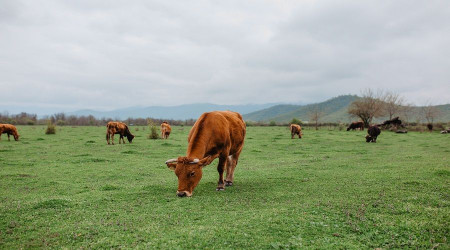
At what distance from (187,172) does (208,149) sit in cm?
102

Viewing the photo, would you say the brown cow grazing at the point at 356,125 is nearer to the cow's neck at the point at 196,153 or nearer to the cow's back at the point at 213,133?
the cow's back at the point at 213,133

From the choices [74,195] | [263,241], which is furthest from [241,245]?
[74,195]

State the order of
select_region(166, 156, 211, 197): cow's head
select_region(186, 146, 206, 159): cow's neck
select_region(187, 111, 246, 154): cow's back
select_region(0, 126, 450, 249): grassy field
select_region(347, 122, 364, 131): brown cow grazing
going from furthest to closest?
1. select_region(347, 122, 364, 131): brown cow grazing
2. select_region(187, 111, 246, 154): cow's back
3. select_region(186, 146, 206, 159): cow's neck
4. select_region(166, 156, 211, 197): cow's head
5. select_region(0, 126, 450, 249): grassy field

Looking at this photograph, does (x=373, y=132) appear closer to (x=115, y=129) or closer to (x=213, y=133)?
(x=213, y=133)

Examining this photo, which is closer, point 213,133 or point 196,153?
point 196,153

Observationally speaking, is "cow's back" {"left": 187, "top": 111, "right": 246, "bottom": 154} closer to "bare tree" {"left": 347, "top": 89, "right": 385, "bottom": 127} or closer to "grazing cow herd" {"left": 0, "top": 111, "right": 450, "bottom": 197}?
"grazing cow herd" {"left": 0, "top": 111, "right": 450, "bottom": 197}

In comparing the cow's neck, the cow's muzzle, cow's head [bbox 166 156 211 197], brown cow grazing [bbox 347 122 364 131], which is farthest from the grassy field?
brown cow grazing [bbox 347 122 364 131]

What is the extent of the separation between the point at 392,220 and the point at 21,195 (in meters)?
8.95

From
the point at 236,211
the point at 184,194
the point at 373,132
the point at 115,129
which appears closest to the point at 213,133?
the point at 184,194

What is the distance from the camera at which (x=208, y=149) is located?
802cm

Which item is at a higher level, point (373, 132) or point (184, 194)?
point (373, 132)

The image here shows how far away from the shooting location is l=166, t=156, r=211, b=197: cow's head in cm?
729

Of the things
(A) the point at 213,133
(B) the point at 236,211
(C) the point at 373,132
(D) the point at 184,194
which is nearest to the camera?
(B) the point at 236,211

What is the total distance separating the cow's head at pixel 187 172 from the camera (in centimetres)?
729
